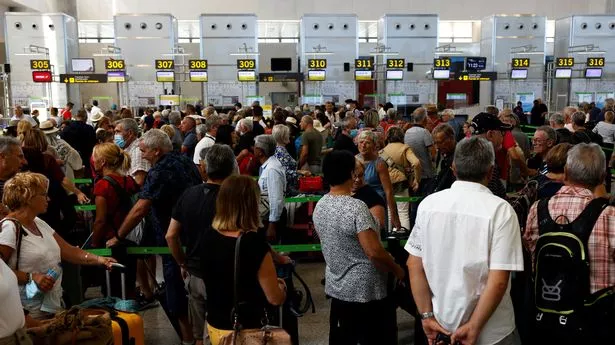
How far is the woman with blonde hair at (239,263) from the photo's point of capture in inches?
109

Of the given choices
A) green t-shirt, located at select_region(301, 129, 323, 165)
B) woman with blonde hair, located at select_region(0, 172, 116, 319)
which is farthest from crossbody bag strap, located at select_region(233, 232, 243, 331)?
green t-shirt, located at select_region(301, 129, 323, 165)

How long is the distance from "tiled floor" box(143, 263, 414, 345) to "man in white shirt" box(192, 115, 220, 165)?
7.86 feet

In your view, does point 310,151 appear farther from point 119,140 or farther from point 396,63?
point 396,63

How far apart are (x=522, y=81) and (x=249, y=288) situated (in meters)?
20.2

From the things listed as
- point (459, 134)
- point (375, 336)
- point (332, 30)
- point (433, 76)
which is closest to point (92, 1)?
point (332, 30)

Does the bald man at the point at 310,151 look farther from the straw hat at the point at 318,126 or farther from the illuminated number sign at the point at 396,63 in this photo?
the illuminated number sign at the point at 396,63

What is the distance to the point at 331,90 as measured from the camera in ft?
66.4

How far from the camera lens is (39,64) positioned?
18500 millimetres

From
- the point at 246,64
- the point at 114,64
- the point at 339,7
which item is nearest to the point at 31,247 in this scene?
the point at 246,64

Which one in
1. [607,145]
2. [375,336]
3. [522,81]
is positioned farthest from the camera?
[522,81]

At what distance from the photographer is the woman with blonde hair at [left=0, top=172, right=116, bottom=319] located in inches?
125

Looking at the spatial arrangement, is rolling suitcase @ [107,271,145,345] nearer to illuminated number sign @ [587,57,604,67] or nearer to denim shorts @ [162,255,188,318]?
denim shorts @ [162,255,188,318]

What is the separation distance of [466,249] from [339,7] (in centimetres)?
2593

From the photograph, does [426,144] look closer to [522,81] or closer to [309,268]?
[309,268]
